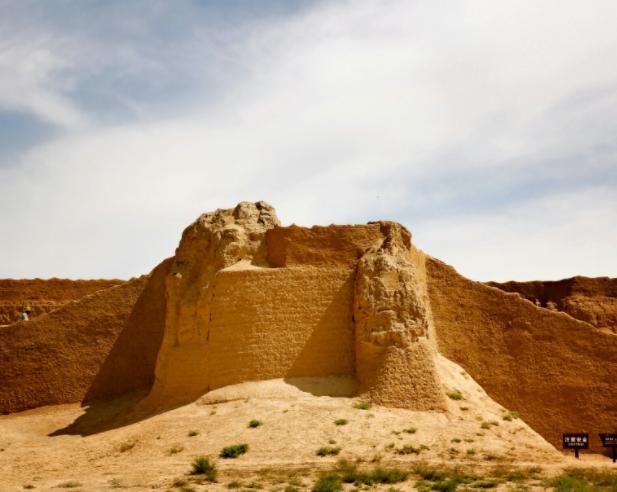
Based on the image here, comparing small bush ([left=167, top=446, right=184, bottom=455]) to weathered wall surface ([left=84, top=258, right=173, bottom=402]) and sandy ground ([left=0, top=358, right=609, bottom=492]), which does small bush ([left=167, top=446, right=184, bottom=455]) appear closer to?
sandy ground ([left=0, top=358, right=609, bottom=492])

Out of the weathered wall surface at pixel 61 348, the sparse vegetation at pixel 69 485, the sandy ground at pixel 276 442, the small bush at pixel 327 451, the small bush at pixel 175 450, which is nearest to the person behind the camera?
the sparse vegetation at pixel 69 485

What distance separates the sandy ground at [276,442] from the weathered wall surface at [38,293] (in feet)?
42.1

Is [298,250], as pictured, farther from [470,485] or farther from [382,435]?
[470,485]

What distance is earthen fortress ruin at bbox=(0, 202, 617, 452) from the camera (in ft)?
82.7

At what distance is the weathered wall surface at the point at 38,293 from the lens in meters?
38.2

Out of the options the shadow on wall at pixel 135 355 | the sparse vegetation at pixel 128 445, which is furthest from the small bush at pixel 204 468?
the shadow on wall at pixel 135 355

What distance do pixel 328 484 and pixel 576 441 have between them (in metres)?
8.43

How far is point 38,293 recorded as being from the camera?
38.7 metres

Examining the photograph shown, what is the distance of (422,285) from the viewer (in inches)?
1094

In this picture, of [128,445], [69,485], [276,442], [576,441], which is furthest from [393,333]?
[69,485]

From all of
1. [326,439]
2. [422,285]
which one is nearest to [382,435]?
[326,439]

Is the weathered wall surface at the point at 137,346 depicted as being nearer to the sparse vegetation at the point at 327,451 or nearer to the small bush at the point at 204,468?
the small bush at the point at 204,468

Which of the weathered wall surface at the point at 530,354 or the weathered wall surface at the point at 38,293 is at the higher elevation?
the weathered wall surface at the point at 38,293

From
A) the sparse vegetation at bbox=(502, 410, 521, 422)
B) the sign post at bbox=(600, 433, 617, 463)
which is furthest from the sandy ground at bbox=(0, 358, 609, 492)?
the sign post at bbox=(600, 433, 617, 463)
